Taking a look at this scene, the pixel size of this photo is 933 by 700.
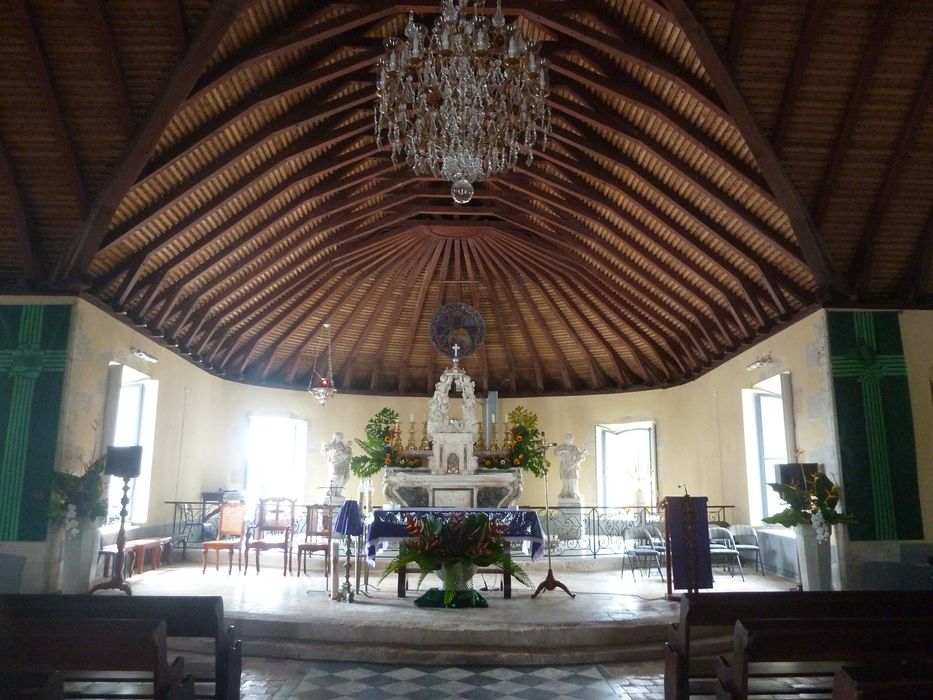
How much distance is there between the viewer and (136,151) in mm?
7984

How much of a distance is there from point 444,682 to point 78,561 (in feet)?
16.4

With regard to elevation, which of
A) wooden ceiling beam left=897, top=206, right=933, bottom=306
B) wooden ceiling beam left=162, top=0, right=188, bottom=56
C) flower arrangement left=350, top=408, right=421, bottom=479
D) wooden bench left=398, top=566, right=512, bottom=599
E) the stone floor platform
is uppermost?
wooden ceiling beam left=162, top=0, right=188, bottom=56

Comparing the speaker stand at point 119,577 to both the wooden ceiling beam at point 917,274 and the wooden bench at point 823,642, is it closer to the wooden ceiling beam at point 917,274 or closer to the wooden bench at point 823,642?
the wooden bench at point 823,642

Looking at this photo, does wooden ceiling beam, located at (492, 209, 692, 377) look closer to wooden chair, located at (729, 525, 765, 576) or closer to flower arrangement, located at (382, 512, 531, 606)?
wooden chair, located at (729, 525, 765, 576)

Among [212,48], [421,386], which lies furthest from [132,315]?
[421,386]

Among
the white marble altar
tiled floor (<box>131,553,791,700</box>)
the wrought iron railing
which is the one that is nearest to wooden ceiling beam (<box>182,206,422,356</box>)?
the white marble altar

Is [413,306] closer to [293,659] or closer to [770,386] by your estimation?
[770,386]

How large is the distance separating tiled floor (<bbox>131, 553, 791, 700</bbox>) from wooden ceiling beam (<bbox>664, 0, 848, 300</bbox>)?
4.31 meters

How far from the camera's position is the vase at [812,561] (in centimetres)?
832

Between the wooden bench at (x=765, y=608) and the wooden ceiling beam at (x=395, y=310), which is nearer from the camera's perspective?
the wooden bench at (x=765, y=608)

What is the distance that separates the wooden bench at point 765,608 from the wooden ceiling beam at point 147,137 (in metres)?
6.65

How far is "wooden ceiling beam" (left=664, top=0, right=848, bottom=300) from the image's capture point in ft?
23.8

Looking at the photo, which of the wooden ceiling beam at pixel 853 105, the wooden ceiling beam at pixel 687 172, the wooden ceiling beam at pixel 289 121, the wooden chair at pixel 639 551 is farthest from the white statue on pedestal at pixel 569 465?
the wooden ceiling beam at pixel 289 121

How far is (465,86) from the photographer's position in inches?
257
